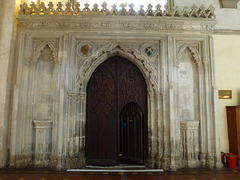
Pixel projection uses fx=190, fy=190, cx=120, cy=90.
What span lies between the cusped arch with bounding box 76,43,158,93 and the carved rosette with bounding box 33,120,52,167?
1.60 m

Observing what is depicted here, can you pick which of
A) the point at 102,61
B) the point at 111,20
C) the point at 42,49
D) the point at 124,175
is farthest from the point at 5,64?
the point at 124,175

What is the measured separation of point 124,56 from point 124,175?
3.83 meters

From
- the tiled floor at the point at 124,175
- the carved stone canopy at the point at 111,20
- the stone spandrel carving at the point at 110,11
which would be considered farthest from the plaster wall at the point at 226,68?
the tiled floor at the point at 124,175

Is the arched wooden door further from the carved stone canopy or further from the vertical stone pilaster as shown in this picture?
the vertical stone pilaster

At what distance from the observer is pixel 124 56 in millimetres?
6672

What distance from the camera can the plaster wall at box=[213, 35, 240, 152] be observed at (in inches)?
267

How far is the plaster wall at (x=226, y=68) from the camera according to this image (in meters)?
6.78

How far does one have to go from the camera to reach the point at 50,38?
21.3 feet

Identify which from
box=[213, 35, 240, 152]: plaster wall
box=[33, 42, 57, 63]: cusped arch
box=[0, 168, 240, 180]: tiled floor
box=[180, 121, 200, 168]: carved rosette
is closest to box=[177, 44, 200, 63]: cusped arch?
box=[213, 35, 240, 152]: plaster wall

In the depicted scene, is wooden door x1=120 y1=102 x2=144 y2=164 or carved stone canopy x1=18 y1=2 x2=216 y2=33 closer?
carved stone canopy x1=18 y1=2 x2=216 y2=33

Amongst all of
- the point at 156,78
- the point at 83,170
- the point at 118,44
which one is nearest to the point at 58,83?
the point at 118,44

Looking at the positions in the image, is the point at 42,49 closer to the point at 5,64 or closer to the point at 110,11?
the point at 5,64

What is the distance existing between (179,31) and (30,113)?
5.69 meters

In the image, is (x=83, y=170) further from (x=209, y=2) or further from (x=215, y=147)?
(x=209, y=2)
